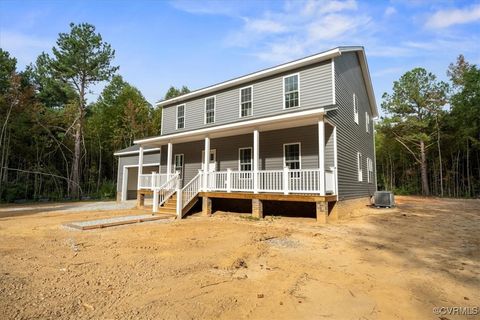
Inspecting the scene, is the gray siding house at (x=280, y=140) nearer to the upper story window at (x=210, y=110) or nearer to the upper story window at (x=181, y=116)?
the upper story window at (x=210, y=110)

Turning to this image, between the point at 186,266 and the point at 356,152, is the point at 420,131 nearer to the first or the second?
the point at 356,152

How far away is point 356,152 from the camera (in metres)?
13.8

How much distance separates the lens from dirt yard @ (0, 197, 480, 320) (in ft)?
10.0

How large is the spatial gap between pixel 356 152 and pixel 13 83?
84.3ft

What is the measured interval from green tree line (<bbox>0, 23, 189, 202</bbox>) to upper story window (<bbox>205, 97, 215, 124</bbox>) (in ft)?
49.0

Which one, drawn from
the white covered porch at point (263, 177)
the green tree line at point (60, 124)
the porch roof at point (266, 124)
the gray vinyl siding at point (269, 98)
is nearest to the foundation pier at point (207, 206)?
the white covered porch at point (263, 177)

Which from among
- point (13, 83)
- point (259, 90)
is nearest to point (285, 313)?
point (259, 90)

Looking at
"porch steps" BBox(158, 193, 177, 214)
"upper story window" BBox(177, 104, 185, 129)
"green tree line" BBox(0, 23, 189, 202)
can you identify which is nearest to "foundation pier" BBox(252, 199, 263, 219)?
"porch steps" BBox(158, 193, 177, 214)

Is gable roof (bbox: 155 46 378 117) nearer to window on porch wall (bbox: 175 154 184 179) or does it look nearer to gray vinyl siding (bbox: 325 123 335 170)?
gray vinyl siding (bbox: 325 123 335 170)

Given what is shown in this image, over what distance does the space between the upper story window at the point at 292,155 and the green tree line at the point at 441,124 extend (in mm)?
19615

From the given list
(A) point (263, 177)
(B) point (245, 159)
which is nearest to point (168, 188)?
(B) point (245, 159)

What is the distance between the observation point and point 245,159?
13117 millimetres

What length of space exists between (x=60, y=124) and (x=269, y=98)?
2227cm

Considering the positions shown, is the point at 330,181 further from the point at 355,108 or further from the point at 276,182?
the point at 355,108
